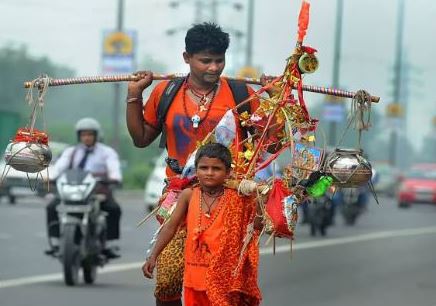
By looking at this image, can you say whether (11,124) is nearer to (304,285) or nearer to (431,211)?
(431,211)

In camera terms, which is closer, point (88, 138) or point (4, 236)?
point (88, 138)

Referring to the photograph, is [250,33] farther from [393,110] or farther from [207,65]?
[207,65]

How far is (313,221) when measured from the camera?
26891 mm

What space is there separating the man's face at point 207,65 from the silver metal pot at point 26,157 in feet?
3.05

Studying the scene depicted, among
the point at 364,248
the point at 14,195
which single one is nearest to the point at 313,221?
the point at 364,248

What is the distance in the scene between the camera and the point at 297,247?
2308cm

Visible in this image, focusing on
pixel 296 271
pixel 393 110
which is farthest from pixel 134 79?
pixel 393 110

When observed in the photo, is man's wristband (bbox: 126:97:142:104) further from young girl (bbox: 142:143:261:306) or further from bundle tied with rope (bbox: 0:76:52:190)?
young girl (bbox: 142:143:261:306)

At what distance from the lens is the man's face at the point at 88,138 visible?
1580 centimetres

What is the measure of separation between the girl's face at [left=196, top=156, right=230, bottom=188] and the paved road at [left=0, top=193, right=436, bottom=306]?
6050 millimetres

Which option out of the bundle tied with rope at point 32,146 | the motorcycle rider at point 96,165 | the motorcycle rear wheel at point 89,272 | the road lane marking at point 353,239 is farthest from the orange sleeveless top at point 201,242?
the road lane marking at point 353,239

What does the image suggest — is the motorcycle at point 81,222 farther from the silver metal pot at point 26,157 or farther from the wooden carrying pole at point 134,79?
the silver metal pot at point 26,157

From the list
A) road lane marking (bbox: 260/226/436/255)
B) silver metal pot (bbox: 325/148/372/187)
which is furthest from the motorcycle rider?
silver metal pot (bbox: 325/148/372/187)

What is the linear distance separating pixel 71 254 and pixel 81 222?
1.97 ft
